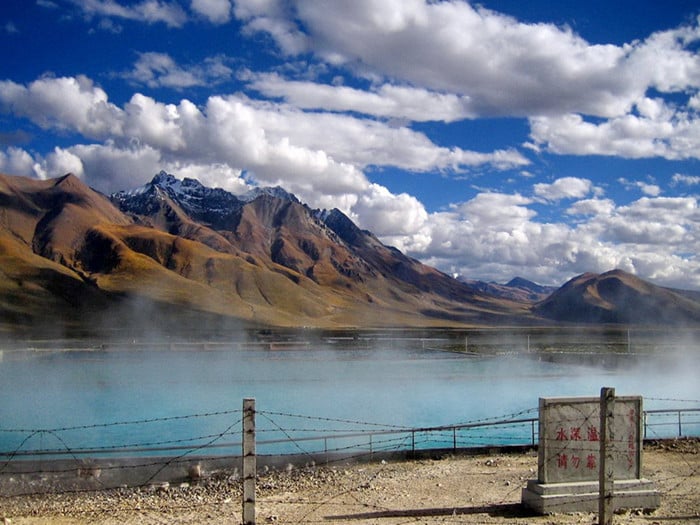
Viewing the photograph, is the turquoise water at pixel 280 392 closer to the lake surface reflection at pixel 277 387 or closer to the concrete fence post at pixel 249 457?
the lake surface reflection at pixel 277 387

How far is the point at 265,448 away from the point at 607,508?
14130 millimetres

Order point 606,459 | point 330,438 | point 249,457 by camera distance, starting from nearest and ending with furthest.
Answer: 1. point 249,457
2. point 606,459
3. point 330,438

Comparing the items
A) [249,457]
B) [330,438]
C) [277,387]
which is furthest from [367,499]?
[277,387]

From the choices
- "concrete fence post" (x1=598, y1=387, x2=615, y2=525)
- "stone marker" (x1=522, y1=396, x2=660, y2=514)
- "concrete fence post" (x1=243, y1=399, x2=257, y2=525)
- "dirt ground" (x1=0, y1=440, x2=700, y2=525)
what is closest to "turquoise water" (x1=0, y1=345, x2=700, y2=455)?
"dirt ground" (x1=0, y1=440, x2=700, y2=525)

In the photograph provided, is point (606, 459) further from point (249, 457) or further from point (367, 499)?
point (249, 457)

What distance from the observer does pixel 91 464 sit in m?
14.5

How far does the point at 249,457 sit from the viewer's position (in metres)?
8.44

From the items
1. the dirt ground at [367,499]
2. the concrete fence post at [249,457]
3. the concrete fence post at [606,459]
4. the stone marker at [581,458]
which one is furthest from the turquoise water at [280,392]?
the concrete fence post at [606,459]

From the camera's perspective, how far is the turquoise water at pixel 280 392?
24.1 m

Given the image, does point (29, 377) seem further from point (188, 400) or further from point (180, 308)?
point (180, 308)

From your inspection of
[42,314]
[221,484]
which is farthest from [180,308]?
[221,484]

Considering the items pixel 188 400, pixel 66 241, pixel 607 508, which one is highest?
pixel 66 241

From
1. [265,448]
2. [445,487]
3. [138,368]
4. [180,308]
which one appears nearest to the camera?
[445,487]

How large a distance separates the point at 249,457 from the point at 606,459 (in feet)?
16.0
